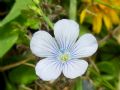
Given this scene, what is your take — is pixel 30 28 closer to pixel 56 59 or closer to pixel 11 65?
pixel 11 65

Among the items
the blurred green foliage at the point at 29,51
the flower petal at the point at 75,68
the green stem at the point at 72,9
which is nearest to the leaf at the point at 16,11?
the blurred green foliage at the point at 29,51

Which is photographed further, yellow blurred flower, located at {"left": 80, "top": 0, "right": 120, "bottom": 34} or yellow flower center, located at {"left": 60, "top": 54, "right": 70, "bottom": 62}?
yellow blurred flower, located at {"left": 80, "top": 0, "right": 120, "bottom": 34}

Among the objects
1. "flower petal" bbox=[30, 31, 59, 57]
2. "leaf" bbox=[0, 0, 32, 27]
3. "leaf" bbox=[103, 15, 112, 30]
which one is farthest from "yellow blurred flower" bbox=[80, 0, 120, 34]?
"flower petal" bbox=[30, 31, 59, 57]

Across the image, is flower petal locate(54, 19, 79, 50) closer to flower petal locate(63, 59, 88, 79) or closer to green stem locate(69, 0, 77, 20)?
flower petal locate(63, 59, 88, 79)

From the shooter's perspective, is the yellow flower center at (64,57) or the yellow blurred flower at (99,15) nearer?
the yellow flower center at (64,57)

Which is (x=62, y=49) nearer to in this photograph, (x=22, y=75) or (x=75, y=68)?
(x=75, y=68)

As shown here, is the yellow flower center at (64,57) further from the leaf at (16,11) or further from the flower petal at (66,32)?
the leaf at (16,11)

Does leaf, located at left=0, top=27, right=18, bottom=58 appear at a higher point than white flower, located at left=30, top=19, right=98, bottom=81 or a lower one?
lower

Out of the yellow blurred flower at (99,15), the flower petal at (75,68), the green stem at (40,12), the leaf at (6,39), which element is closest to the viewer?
the flower petal at (75,68)
